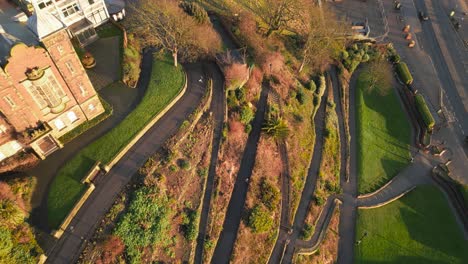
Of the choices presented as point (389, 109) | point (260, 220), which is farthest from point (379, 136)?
point (260, 220)

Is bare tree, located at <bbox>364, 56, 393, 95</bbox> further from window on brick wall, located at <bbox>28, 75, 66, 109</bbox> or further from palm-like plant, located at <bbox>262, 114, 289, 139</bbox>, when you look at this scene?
window on brick wall, located at <bbox>28, 75, 66, 109</bbox>

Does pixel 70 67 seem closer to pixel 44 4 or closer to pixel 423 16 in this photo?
pixel 44 4

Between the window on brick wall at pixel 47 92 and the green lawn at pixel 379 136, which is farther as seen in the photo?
the green lawn at pixel 379 136

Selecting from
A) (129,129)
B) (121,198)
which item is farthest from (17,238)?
(129,129)

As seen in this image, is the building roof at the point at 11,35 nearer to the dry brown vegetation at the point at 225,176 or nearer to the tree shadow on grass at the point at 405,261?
the dry brown vegetation at the point at 225,176

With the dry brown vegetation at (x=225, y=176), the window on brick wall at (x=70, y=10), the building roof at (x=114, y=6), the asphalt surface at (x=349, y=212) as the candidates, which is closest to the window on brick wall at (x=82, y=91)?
the window on brick wall at (x=70, y=10)
